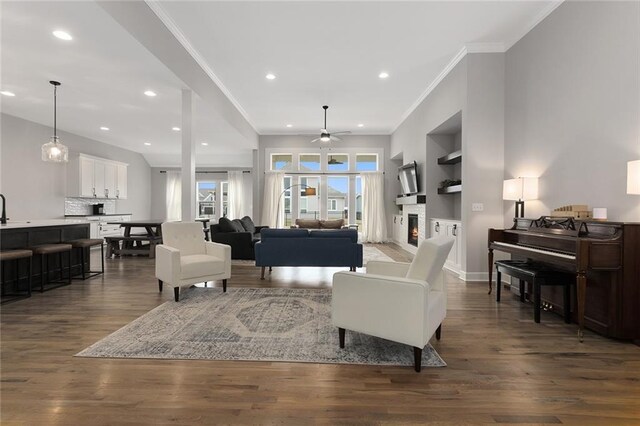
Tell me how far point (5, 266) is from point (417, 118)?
745cm

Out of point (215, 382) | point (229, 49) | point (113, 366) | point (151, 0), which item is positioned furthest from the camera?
point (229, 49)

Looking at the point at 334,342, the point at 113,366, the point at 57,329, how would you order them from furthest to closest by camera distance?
the point at 57,329 < the point at 334,342 < the point at 113,366

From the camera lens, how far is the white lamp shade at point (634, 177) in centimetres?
240

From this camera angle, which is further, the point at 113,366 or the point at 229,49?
the point at 229,49

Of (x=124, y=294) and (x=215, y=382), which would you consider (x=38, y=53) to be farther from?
(x=215, y=382)

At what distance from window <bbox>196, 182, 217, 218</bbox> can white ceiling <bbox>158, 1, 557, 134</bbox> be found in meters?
5.72

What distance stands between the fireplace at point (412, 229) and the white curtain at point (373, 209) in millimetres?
1637

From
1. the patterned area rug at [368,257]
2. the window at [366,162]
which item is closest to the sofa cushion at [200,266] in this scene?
the patterned area rug at [368,257]

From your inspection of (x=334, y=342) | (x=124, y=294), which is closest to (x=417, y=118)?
(x=334, y=342)

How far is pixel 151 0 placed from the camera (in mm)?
3523

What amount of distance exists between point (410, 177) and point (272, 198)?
171 inches

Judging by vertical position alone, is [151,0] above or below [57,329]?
above

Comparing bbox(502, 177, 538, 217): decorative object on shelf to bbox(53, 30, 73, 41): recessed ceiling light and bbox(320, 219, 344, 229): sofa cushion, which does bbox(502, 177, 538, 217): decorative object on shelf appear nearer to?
bbox(320, 219, 344, 229): sofa cushion

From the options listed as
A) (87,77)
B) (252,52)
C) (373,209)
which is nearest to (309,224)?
(373,209)
